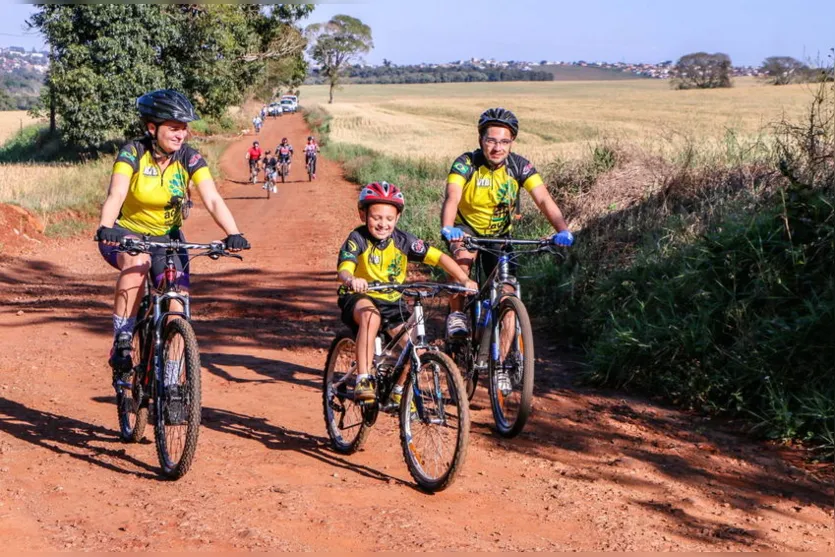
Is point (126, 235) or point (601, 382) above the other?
point (126, 235)

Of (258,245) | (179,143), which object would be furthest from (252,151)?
(179,143)

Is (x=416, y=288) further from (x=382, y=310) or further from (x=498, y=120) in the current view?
(x=498, y=120)

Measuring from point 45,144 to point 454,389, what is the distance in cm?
4606

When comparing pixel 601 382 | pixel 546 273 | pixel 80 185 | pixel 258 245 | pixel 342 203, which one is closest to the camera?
pixel 601 382

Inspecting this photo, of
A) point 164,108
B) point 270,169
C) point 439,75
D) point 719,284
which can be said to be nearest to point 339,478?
point 164,108

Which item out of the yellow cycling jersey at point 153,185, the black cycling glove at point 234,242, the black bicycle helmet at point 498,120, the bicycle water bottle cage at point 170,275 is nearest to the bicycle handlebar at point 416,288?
the black cycling glove at point 234,242

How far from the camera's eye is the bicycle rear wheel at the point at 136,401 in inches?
247

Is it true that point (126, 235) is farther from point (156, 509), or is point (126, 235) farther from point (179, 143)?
point (156, 509)

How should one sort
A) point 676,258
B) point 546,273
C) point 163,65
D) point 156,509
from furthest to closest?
point 163,65, point 546,273, point 676,258, point 156,509

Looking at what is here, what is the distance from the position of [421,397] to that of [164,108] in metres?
2.27

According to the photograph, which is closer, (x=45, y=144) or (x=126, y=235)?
(x=126, y=235)

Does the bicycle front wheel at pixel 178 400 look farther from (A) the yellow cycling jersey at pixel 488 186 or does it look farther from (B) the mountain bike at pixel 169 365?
(A) the yellow cycling jersey at pixel 488 186

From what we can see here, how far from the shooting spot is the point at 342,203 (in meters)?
25.3

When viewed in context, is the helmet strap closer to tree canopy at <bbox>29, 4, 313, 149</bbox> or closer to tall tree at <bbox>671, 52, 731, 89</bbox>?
tree canopy at <bbox>29, 4, 313, 149</bbox>
